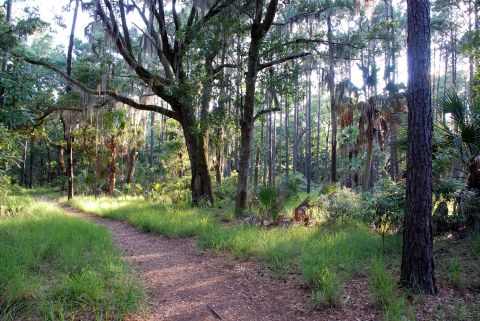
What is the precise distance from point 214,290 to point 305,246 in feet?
6.81

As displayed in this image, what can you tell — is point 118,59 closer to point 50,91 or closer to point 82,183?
point 50,91

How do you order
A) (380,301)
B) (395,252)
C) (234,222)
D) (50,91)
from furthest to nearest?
(50,91), (234,222), (395,252), (380,301)

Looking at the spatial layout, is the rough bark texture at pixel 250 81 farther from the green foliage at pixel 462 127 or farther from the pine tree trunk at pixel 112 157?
the pine tree trunk at pixel 112 157

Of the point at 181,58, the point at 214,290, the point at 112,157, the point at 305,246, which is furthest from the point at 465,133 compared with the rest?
the point at 112,157

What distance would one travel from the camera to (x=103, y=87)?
12.7m

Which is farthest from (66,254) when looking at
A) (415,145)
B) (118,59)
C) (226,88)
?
(118,59)

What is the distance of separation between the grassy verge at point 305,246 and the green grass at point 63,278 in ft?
7.19

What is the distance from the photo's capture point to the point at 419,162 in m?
4.45

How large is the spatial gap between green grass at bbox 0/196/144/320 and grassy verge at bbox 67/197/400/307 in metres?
2.19

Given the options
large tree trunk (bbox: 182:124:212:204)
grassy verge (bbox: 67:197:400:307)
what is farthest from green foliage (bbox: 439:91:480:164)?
large tree trunk (bbox: 182:124:212:204)

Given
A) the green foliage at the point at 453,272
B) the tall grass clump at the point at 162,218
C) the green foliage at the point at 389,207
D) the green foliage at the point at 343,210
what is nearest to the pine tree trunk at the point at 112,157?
the tall grass clump at the point at 162,218

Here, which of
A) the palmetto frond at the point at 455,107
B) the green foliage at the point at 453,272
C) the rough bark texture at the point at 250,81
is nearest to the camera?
the green foliage at the point at 453,272

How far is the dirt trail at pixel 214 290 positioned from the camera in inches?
164

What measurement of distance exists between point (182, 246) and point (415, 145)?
552 centimetres
